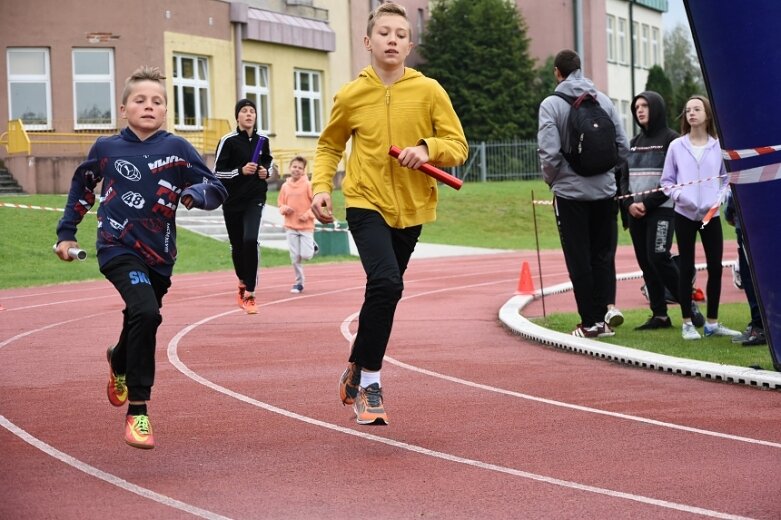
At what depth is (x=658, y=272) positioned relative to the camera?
12227 mm

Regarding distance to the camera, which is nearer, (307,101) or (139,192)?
(139,192)

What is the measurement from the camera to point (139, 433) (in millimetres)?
6637

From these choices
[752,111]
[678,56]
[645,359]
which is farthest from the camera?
[678,56]

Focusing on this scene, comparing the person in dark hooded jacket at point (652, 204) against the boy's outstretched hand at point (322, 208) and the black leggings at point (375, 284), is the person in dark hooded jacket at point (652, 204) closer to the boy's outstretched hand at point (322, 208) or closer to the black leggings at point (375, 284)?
the black leggings at point (375, 284)

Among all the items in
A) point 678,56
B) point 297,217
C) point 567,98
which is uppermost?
point 678,56

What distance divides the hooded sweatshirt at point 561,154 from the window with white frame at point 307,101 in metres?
35.4

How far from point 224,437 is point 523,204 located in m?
35.5

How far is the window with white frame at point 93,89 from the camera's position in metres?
38.8

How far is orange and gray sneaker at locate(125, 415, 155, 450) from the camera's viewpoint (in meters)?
6.57

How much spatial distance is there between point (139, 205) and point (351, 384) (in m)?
1.54

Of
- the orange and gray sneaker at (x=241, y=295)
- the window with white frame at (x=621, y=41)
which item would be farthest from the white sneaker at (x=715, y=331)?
the window with white frame at (x=621, y=41)

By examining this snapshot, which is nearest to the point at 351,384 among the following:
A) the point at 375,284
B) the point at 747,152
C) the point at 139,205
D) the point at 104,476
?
the point at 375,284

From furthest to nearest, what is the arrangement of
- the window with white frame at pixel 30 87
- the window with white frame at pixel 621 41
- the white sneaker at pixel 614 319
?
the window with white frame at pixel 621 41 → the window with white frame at pixel 30 87 → the white sneaker at pixel 614 319

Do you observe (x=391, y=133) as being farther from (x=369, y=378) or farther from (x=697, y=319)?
(x=697, y=319)
